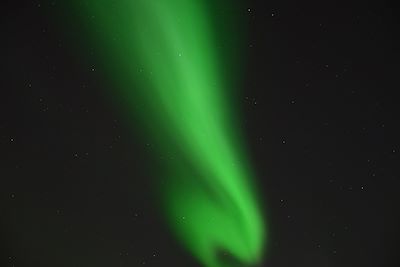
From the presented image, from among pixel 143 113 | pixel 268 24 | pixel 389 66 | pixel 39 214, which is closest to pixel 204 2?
pixel 268 24

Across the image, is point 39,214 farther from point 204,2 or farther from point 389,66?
point 389,66

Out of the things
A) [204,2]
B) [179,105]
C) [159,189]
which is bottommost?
[159,189]

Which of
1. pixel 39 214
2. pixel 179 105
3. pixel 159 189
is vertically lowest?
pixel 39 214

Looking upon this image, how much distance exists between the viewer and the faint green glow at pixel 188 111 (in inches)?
32.9

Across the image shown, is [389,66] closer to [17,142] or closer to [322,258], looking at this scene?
[322,258]

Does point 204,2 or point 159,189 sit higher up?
point 204,2

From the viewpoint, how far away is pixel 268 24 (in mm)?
829

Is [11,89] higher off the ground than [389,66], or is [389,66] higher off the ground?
[389,66]

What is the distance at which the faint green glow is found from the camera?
0.83m

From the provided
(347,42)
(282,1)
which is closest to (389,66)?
(347,42)

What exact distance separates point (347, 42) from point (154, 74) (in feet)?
1.11

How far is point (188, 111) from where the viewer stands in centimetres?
86

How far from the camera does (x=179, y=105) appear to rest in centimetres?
85

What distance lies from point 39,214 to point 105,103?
0.81 feet
